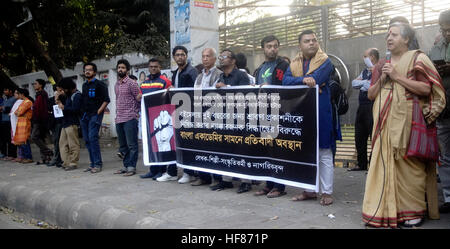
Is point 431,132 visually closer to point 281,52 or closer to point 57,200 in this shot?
point 57,200

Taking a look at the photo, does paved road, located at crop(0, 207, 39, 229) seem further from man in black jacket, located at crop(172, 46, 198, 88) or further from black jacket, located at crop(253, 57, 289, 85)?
black jacket, located at crop(253, 57, 289, 85)

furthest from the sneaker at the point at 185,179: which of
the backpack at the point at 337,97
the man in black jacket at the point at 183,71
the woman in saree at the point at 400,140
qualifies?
the woman in saree at the point at 400,140

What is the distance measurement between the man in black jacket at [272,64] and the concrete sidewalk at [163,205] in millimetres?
1460

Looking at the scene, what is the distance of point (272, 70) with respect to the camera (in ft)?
18.4

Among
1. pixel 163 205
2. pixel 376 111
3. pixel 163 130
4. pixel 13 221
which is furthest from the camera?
pixel 163 130

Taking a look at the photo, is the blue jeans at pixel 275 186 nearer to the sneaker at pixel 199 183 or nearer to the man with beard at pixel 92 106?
the sneaker at pixel 199 183

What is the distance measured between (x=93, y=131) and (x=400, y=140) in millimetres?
5494

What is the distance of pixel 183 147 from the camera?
6543mm

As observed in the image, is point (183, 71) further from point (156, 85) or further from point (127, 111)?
point (127, 111)

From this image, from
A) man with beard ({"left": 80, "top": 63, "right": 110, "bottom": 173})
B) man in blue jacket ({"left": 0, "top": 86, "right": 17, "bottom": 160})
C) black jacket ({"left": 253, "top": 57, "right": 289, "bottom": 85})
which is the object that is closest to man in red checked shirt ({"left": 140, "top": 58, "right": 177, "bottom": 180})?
man with beard ({"left": 80, "top": 63, "right": 110, "bottom": 173})

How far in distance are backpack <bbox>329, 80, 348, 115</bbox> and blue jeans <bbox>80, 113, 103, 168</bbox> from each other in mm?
4395

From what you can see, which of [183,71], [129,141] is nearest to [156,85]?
[183,71]

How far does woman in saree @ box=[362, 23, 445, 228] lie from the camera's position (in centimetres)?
397
